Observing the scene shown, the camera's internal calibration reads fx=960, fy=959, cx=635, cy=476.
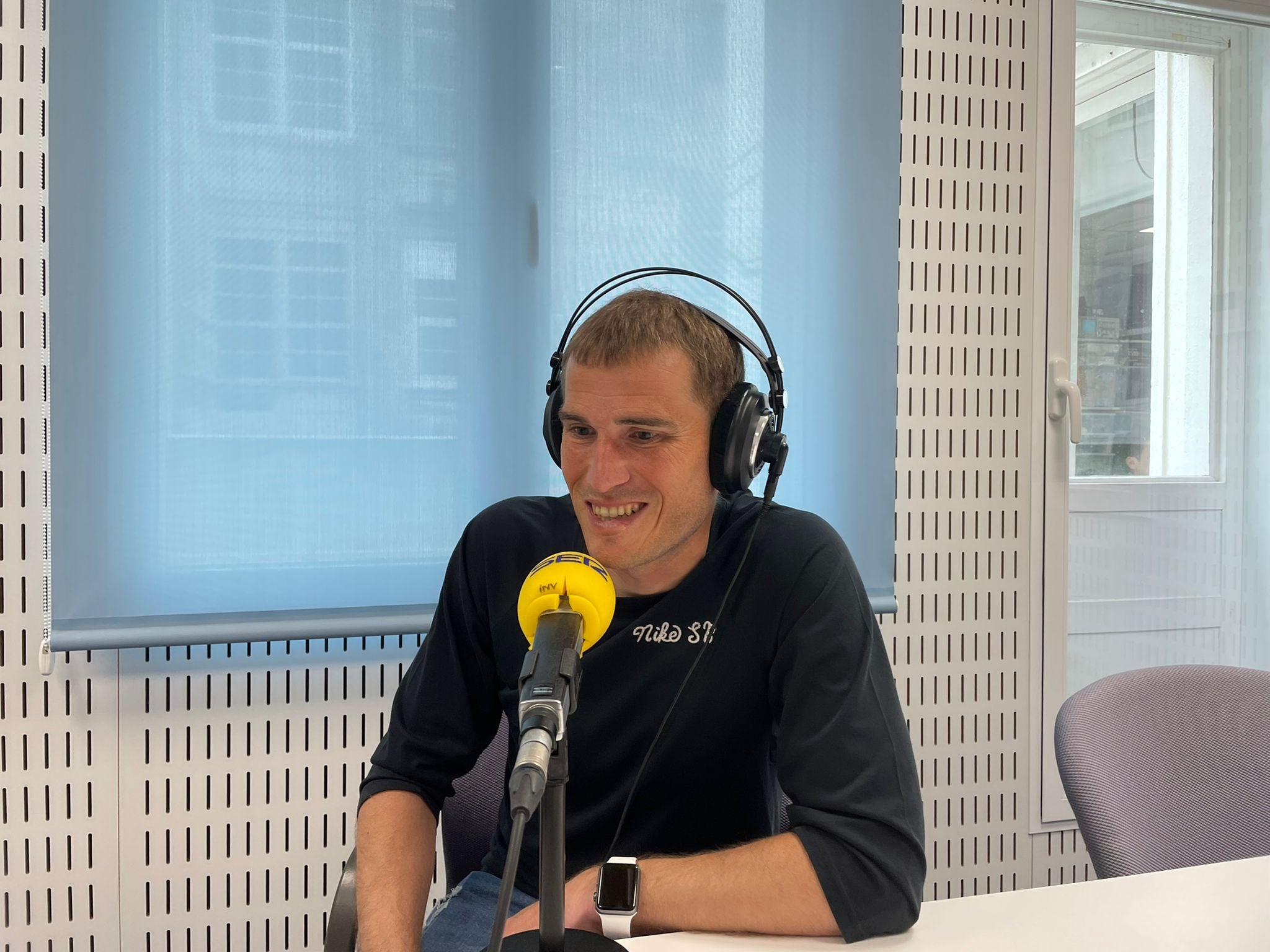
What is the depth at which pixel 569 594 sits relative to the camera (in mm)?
722

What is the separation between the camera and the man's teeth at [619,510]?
1.24 meters

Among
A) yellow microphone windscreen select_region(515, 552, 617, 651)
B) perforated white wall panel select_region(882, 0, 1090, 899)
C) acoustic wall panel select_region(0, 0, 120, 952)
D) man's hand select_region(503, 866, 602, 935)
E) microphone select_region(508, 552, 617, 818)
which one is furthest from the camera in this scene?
perforated white wall panel select_region(882, 0, 1090, 899)

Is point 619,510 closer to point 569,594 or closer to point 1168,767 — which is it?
point 569,594

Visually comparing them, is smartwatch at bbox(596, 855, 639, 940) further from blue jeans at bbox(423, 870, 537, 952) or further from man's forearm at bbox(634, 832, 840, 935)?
blue jeans at bbox(423, 870, 537, 952)

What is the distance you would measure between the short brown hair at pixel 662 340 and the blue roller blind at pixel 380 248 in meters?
0.70

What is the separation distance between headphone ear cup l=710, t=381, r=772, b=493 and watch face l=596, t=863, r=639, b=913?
18.6 inches

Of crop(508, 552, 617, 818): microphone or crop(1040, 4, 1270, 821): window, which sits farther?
crop(1040, 4, 1270, 821): window

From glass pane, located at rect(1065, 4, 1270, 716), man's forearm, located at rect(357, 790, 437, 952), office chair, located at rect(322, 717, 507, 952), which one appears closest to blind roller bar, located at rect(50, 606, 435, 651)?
office chair, located at rect(322, 717, 507, 952)

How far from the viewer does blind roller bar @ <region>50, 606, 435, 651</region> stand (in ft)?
5.61

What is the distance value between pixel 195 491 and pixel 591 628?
1.32 meters

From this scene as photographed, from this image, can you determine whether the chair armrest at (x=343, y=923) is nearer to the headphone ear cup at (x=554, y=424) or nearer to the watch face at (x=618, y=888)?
the watch face at (x=618, y=888)

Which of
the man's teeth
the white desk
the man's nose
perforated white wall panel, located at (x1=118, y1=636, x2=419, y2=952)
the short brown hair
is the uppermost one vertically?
the short brown hair

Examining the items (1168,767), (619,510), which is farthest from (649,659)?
(1168,767)

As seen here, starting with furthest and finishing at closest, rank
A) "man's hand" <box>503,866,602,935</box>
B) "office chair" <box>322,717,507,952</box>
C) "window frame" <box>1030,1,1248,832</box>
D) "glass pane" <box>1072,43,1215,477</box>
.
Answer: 1. "glass pane" <box>1072,43,1215,477</box>
2. "window frame" <box>1030,1,1248,832</box>
3. "office chair" <box>322,717,507,952</box>
4. "man's hand" <box>503,866,602,935</box>
